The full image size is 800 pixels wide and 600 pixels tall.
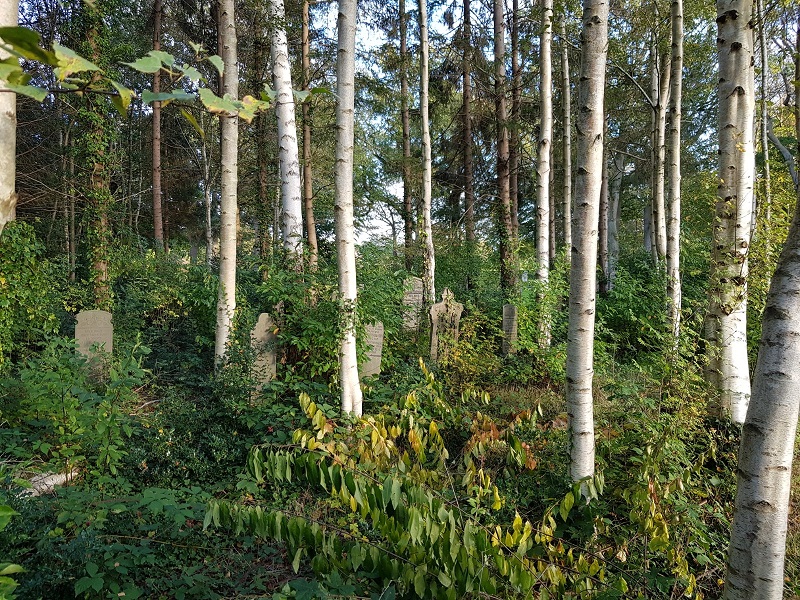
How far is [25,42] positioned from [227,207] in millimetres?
5994

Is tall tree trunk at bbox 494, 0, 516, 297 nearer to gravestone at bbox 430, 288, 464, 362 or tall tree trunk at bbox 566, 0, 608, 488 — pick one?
gravestone at bbox 430, 288, 464, 362

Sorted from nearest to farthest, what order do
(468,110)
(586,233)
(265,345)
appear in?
(586,233) < (265,345) < (468,110)

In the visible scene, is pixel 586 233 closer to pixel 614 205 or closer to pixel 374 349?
pixel 374 349

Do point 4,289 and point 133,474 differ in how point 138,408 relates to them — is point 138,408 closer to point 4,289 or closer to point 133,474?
A: point 133,474

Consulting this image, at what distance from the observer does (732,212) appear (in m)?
4.83

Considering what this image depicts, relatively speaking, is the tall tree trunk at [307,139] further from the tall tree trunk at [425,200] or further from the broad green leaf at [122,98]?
the broad green leaf at [122,98]

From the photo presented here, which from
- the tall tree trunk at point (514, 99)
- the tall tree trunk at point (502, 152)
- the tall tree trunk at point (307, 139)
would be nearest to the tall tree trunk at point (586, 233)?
the tall tree trunk at point (307, 139)

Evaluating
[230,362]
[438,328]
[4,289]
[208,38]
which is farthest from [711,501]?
[208,38]

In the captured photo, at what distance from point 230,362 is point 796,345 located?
522cm

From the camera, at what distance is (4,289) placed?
5.93 meters

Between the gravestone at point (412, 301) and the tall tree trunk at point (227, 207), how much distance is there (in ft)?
9.73

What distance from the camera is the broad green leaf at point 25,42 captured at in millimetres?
590

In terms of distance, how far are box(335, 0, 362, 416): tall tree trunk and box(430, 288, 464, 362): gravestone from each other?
2.49m

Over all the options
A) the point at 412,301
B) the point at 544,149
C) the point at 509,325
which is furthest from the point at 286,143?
the point at 509,325
